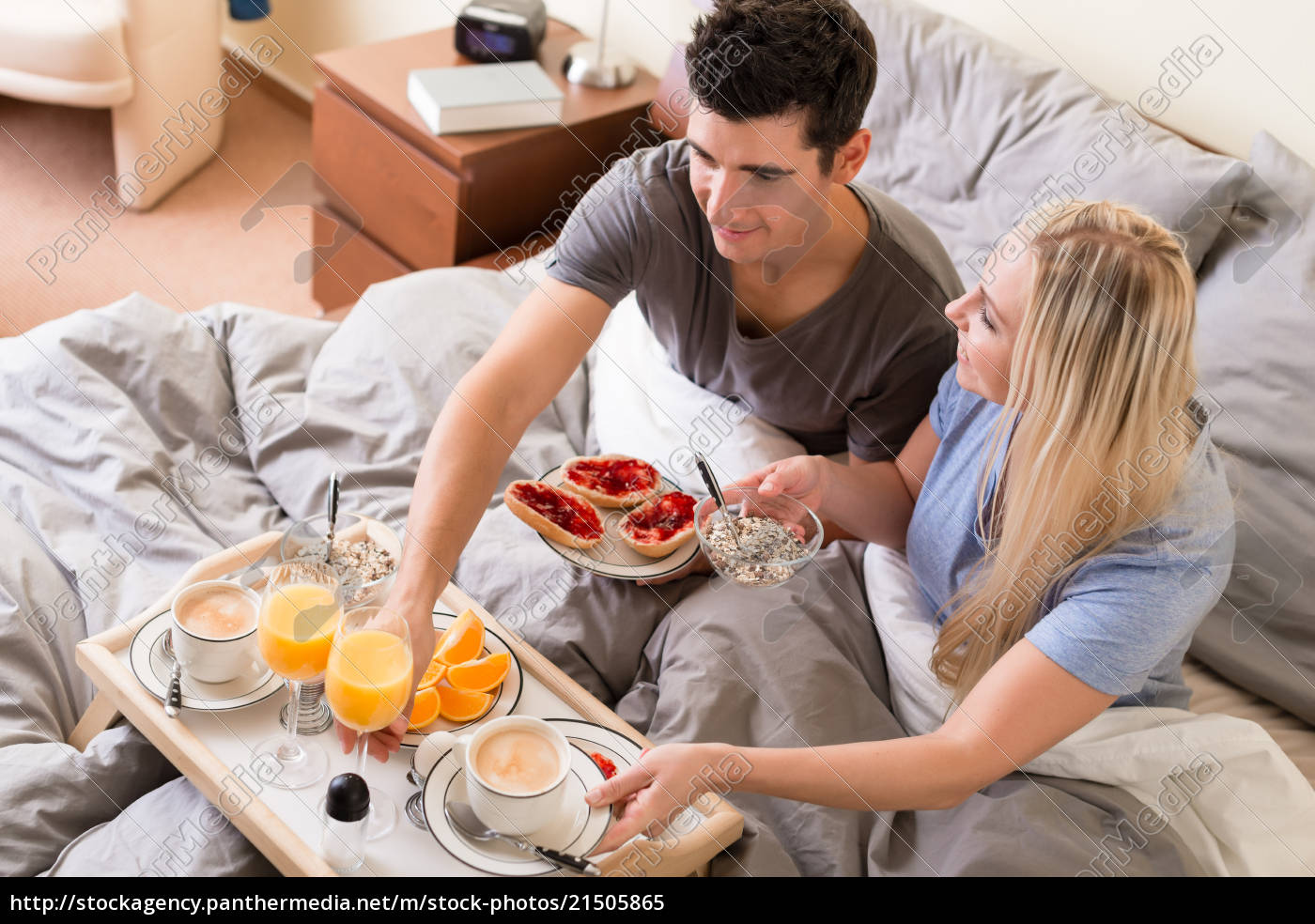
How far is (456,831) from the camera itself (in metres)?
1.09

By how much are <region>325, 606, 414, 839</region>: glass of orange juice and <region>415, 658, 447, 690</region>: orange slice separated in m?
0.10

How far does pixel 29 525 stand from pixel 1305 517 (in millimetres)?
1708

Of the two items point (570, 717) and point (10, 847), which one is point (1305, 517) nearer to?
point (570, 717)

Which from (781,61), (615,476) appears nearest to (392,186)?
(615,476)

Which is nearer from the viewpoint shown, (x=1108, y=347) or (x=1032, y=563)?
(x=1108, y=347)

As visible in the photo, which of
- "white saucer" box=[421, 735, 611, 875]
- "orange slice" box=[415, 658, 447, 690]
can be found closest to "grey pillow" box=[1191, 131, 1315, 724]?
"white saucer" box=[421, 735, 611, 875]

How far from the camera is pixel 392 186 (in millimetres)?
2537

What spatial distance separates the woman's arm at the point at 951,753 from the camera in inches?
46.7

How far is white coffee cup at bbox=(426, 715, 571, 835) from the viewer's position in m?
1.04

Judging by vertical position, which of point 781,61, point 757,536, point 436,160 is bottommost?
point 436,160

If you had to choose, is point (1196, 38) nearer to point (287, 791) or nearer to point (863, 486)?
point (863, 486)

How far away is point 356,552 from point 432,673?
8.2 inches

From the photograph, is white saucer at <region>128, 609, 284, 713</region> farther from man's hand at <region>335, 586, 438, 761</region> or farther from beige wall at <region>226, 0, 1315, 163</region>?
beige wall at <region>226, 0, 1315, 163</region>
